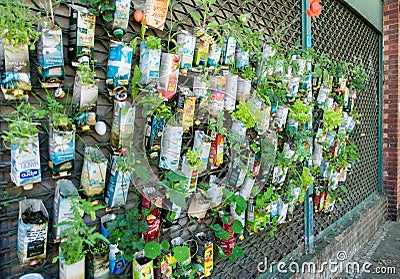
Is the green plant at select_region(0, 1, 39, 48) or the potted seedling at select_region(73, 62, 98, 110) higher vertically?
the green plant at select_region(0, 1, 39, 48)

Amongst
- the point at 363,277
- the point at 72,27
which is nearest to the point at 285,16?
the point at 72,27

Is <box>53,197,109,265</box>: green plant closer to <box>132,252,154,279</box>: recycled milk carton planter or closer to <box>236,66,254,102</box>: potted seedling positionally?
<box>132,252,154,279</box>: recycled milk carton planter

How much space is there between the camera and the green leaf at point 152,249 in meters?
1.40

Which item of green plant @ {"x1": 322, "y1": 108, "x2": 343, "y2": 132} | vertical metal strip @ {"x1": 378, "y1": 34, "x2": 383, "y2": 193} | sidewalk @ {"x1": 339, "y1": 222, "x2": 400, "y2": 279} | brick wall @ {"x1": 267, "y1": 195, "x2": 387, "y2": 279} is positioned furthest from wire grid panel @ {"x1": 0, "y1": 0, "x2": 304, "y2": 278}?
vertical metal strip @ {"x1": 378, "y1": 34, "x2": 383, "y2": 193}

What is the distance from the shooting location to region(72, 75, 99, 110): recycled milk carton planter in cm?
119

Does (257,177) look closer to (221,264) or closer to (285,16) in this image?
(221,264)

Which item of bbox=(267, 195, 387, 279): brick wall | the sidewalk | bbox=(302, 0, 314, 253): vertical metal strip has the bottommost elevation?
the sidewalk

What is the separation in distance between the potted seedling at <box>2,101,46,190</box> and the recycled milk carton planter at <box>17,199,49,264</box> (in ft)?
0.24

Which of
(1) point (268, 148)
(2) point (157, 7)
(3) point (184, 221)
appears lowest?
(3) point (184, 221)

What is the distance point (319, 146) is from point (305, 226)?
0.65 m

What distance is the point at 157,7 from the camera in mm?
1412

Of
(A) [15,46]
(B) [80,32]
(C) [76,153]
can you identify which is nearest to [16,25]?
(A) [15,46]

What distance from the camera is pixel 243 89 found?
1.88 meters

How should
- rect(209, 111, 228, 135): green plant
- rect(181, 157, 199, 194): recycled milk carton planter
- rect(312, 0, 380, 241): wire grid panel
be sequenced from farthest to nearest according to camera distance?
rect(312, 0, 380, 241): wire grid panel < rect(209, 111, 228, 135): green plant < rect(181, 157, 199, 194): recycled milk carton planter
